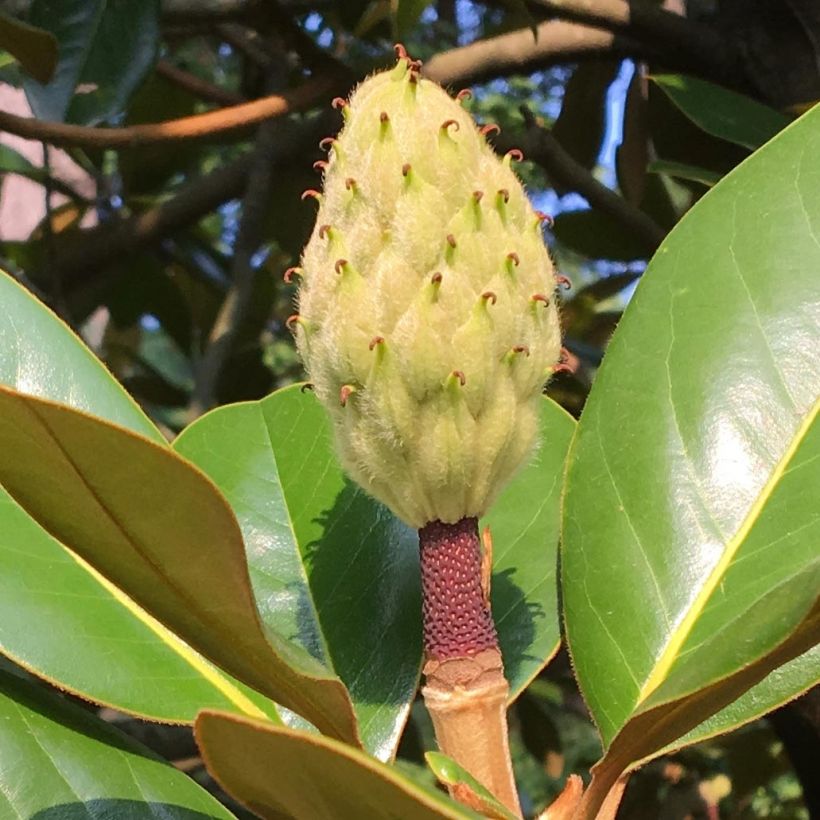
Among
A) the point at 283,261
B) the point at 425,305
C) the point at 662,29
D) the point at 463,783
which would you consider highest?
the point at 662,29

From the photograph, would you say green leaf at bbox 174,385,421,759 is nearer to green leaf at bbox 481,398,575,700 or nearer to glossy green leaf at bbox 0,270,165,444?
green leaf at bbox 481,398,575,700

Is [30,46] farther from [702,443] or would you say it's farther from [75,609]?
[702,443]

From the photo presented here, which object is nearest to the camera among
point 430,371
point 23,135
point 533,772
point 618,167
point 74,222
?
point 430,371

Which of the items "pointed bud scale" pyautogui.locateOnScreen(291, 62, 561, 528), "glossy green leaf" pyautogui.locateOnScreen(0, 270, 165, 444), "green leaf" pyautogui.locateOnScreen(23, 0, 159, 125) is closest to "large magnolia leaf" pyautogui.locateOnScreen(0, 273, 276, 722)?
"glossy green leaf" pyautogui.locateOnScreen(0, 270, 165, 444)

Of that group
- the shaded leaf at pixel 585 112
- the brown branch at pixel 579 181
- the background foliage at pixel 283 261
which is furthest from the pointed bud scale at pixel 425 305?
the shaded leaf at pixel 585 112

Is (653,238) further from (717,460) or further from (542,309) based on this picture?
(542,309)

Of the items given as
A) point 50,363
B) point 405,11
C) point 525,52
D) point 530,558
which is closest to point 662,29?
point 525,52

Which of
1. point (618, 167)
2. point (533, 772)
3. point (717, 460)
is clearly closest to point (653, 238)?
point (618, 167)
